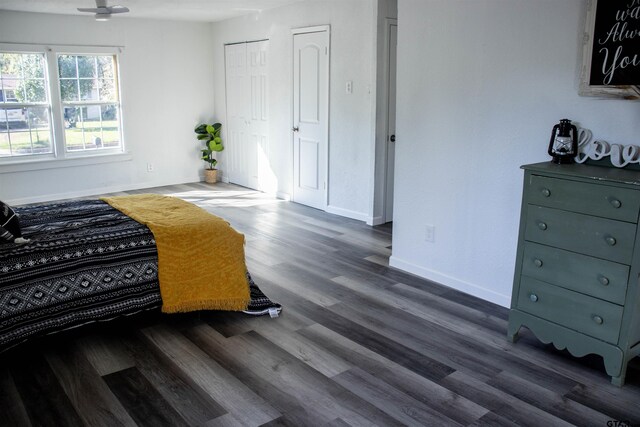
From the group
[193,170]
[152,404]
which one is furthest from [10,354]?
[193,170]

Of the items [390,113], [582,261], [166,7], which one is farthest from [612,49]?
[166,7]

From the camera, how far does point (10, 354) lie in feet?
9.55

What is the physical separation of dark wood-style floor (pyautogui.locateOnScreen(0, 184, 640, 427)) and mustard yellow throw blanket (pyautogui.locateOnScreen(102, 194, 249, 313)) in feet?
0.54

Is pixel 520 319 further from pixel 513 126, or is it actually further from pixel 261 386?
pixel 261 386

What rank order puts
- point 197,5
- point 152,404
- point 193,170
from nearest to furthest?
point 152,404
point 197,5
point 193,170

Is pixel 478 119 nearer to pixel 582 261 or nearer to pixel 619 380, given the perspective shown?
pixel 582 261

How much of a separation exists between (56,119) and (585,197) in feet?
20.0

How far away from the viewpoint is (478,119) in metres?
3.58

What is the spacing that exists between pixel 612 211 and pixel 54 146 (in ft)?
20.5

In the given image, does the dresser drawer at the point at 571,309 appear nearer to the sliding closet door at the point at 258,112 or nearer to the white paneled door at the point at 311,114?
the white paneled door at the point at 311,114

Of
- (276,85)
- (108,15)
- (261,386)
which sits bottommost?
(261,386)

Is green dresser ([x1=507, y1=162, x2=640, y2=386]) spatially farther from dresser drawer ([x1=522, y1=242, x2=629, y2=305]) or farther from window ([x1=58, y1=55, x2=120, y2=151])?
window ([x1=58, y1=55, x2=120, y2=151])

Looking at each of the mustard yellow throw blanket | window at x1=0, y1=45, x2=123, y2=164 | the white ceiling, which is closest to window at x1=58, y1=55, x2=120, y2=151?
window at x1=0, y1=45, x2=123, y2=164

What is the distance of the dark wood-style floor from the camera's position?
2.40m
